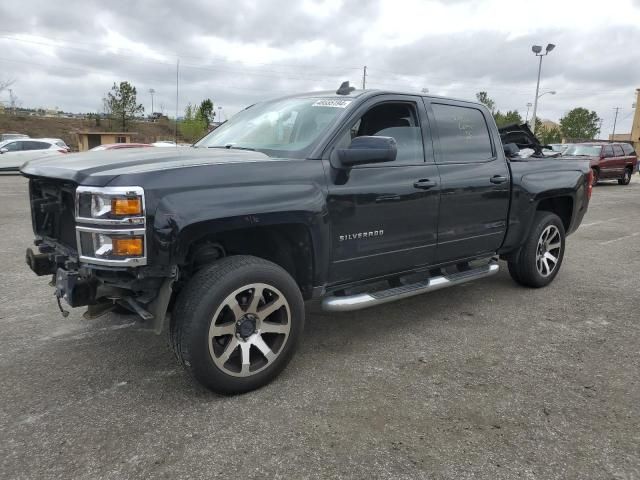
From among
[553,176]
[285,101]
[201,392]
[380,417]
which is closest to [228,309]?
[201,392]

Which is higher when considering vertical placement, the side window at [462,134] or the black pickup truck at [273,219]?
the side window at [462,134]

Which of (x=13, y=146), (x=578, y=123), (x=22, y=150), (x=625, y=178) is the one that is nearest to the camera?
(x=625, y=178)

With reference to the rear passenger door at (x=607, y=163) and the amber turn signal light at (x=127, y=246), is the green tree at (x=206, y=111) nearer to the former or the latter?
the rear passenger door at (x=607, y=163)

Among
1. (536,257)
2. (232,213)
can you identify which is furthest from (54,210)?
(536,257)

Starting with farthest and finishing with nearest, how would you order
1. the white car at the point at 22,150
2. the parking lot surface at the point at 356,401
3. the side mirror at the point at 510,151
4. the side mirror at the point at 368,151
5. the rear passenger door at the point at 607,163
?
the white car at the point at 22,150, the rear passenger door at the point at 607,163, the side mirror at the point at 510,151, the side mirror at the point at 368,151, the parking lot surface at the point at 356,401

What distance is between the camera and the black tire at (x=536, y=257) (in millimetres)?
5027

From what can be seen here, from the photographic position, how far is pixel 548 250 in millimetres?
5312

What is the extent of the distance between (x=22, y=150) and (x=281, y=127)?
70.8ft

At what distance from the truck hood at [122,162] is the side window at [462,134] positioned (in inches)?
63.8

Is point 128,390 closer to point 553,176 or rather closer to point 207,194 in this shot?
point 207,194

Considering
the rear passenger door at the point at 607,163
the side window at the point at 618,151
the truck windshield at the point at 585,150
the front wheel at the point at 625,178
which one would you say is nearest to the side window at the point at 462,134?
the truck windshield at the point at 585,150

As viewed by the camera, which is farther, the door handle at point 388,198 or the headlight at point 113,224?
the door handle at point 388,198

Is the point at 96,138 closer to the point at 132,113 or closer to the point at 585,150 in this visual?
the point at 132,113

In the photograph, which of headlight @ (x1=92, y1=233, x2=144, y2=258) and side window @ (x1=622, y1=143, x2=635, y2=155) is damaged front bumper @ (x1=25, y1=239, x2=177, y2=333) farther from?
side window @ (x1=622, y1=143, x2=635, y2=155)
